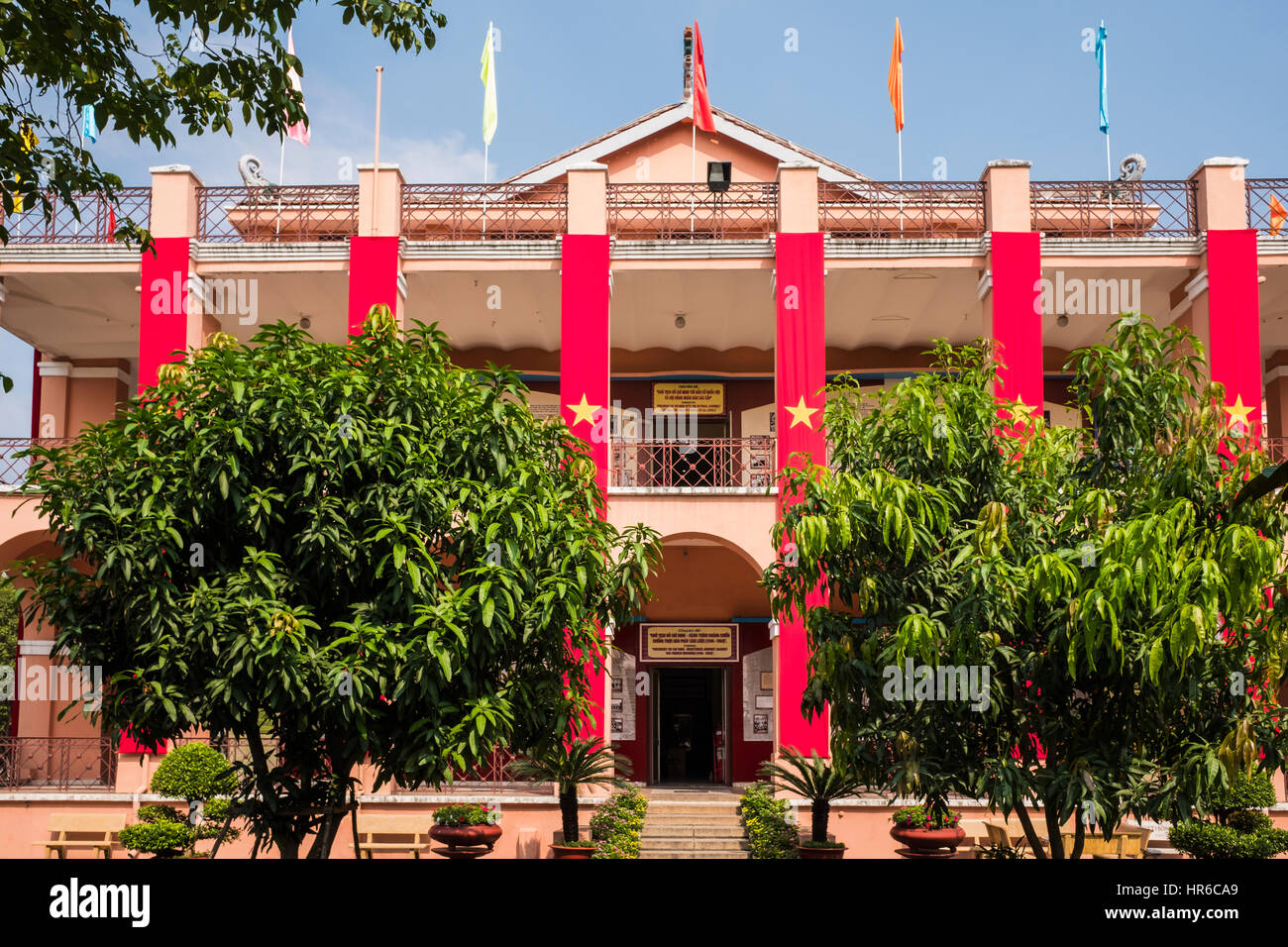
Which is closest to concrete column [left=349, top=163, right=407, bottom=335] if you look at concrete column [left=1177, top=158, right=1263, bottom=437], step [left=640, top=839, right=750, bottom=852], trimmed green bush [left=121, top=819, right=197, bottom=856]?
trimmed green bush [left=121, top=819, right=197, bottom=856]

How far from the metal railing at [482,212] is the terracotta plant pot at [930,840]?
32.2 feet

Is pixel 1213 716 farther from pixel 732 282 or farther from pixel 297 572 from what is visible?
pixel 732 282

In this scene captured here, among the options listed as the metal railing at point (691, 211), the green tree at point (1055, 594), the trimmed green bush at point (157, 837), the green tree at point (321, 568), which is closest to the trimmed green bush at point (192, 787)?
the trimmed green bush at point (157, 837)

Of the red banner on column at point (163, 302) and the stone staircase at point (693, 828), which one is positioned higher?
the red banner on column at point (163, 302)

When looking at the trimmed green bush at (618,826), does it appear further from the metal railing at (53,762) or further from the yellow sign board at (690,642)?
the metal railing at (53,762)

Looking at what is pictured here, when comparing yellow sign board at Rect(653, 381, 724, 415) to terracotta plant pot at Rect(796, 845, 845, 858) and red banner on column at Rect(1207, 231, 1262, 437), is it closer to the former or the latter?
red banner on column at Rect(1207, 231, 1262, 437)

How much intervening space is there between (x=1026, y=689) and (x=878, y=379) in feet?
40.8

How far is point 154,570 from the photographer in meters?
8.18

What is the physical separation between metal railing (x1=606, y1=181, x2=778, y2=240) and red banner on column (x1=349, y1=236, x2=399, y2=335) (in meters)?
3.36

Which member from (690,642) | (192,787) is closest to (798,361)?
(690,642)

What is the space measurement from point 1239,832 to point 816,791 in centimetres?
494

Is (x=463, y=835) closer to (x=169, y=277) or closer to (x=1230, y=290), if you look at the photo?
(x=169, y=277)

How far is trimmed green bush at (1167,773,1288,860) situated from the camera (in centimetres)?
1284

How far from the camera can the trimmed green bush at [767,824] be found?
13.8 meters
